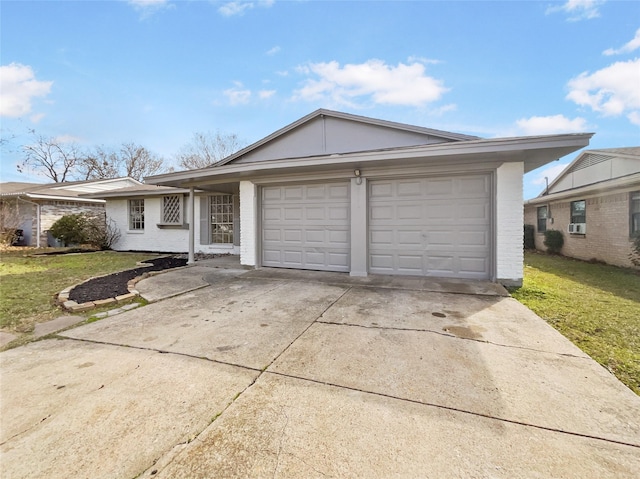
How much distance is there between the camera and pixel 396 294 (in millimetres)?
5078

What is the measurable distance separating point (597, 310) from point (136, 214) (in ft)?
48.5

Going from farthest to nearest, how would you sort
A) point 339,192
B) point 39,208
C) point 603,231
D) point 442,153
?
point 39,208, point 603,231, point 339,192, point 442,153

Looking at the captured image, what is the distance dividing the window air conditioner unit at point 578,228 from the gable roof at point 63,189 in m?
21.4

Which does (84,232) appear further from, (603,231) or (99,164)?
(99,164)

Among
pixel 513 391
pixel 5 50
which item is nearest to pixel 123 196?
pixel 5 50

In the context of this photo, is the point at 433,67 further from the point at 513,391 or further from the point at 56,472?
the point at 56,472

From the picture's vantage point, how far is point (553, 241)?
12156 millimetres

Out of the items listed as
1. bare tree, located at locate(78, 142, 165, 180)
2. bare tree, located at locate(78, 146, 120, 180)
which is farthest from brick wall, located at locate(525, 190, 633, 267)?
bare tree, located at locate(78, 146, 120, 180)

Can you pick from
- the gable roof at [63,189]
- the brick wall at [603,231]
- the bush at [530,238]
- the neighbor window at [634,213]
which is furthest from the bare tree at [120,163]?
the neighbor window at [634,213]

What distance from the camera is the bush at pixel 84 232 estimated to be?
12.7 m

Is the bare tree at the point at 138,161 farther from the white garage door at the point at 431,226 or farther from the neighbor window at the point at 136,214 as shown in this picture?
the white garage door at the point at 431,226

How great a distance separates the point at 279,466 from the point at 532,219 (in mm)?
17424

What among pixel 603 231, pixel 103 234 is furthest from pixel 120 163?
pixel 603 231

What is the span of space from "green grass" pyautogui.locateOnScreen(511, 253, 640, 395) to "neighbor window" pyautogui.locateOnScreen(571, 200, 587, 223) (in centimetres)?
360
